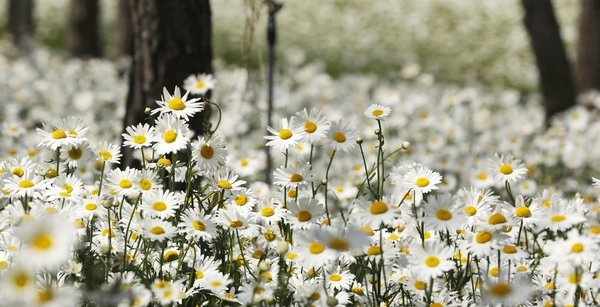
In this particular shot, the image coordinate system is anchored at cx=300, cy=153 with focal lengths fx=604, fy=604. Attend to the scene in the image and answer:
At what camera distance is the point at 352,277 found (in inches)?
78.1

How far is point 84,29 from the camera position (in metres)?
10.5

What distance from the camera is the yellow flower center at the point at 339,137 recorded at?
7.29 feet

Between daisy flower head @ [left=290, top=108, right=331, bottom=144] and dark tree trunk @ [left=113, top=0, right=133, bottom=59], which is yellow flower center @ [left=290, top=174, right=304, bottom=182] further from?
dark tree trunk @ [left=113, top=0, right=133, bottom=59]

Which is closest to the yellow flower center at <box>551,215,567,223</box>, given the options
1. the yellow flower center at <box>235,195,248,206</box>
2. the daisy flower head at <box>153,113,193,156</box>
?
the yellow flower center at <box>235,195,248,206</box>

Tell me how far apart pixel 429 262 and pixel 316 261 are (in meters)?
0.33

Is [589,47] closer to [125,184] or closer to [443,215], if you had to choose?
[443,215]

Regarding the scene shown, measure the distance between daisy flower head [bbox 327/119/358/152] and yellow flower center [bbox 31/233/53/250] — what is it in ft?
3.75

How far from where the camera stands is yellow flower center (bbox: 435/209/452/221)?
1.84 m

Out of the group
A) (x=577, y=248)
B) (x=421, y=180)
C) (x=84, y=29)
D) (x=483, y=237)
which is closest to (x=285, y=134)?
(x=421, y=180)

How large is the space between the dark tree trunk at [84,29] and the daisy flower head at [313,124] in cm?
908

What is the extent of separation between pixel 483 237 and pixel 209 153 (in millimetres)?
976

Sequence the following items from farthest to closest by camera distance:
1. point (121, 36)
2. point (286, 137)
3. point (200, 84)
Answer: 1. point (121, 36)
2. point (200, 84)
3. point (286, 137)

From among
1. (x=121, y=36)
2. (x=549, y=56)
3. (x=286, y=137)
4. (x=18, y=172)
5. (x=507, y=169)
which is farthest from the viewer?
(x=121, y=36)

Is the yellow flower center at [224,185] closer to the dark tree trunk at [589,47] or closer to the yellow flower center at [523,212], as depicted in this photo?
the yellow flower center at [523,212]
